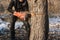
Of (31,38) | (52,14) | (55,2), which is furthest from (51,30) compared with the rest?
(55,2)

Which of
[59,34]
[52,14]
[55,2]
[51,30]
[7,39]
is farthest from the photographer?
[55,2]

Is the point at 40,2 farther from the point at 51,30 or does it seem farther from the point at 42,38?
the point at 51,30

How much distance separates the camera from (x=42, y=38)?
581 centimetres

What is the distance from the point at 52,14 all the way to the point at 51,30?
5.86m

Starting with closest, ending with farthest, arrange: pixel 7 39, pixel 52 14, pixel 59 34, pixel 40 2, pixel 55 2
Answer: pixel 40 2 → pixel 7 39 → pixel 59 34 → pixel 52 14 → pixel 55 2

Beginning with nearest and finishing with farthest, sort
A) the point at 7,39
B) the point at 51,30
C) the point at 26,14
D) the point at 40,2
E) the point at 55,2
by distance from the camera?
1. the point at 40,2
2. the point at 26,14
3. the point at 7,39
4. the point at 51,30
5. the point at 55,2

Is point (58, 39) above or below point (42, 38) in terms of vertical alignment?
below

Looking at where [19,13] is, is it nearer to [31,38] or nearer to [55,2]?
[31,38]

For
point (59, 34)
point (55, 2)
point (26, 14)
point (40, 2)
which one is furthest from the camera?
point (55, 2)

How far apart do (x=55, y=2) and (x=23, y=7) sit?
10.4 metres

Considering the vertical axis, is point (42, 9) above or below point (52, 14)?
above

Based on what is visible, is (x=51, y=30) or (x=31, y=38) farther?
(x=51, y=30)

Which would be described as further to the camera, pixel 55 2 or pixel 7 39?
pixel 55 2

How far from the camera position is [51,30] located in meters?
10.6
